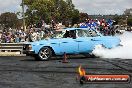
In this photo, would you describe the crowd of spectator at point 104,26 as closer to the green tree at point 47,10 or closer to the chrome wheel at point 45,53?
the chrome wheel at point 45,53

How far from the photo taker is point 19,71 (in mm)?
14609

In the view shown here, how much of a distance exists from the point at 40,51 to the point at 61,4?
202 ft

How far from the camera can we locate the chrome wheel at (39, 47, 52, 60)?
65.8ft

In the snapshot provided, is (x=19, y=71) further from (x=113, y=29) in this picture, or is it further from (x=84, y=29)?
(x=113, y=29)

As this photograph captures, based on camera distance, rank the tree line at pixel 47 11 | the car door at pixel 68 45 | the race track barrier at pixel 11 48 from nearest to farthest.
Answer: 1. the car door at pixel 68 45
2. the race track barrier at pixel 11 48
3. the tree line at pixel 47 11

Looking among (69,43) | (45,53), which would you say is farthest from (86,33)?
(45,53)

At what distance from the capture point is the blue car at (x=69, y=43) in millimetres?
20031

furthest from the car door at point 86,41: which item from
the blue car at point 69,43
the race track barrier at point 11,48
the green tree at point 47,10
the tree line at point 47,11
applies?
the green tree at point 47,10

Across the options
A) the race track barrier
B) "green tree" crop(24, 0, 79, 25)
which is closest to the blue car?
the race track barrier

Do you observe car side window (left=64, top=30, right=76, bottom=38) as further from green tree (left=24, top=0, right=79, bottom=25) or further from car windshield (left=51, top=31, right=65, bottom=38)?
green tree (left=24, top=0, right=79, bottom=25)

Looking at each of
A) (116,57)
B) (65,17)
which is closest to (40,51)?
(116,57)

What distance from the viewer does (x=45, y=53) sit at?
20.1 m

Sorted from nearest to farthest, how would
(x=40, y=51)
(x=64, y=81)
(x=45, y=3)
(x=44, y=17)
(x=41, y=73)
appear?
(x=64, y=81)
(x=41, y=73)
(x=40, y=51)
(x=44, y=17)
(x=45, y=3)

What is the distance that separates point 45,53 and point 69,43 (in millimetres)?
1275
